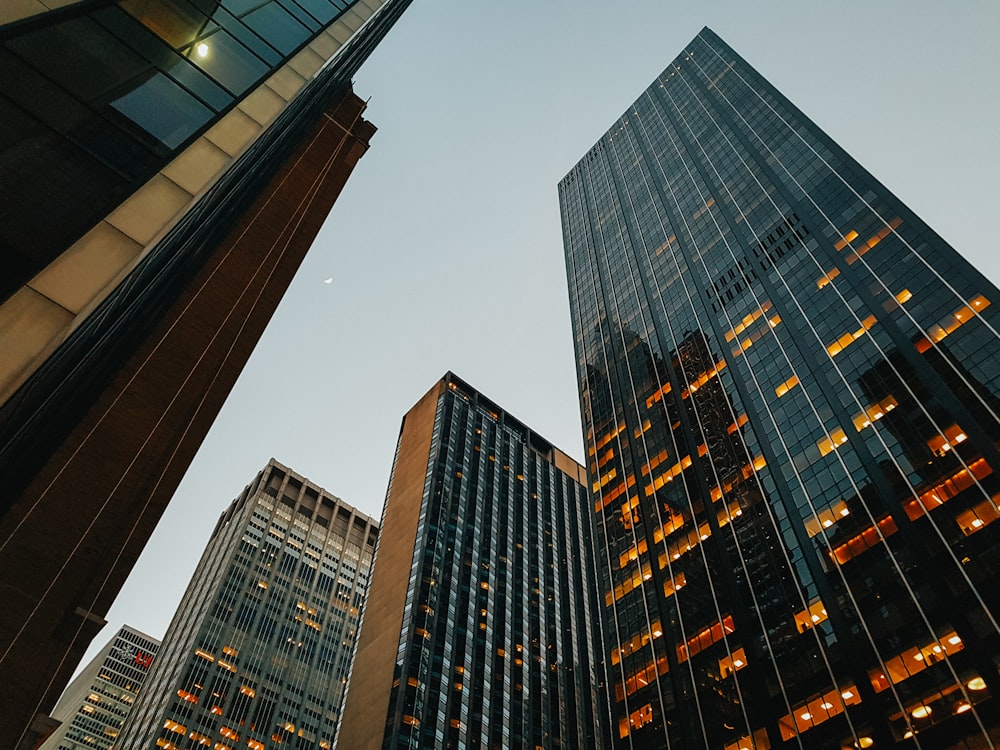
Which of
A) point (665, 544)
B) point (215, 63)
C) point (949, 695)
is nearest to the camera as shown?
point (215, 63)

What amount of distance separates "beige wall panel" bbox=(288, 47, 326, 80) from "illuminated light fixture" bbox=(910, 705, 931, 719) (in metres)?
61.7

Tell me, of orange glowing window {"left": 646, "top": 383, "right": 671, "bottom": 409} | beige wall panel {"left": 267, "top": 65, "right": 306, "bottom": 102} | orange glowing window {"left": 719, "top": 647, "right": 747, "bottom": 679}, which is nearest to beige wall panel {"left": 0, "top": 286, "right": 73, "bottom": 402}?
beige wall panel {"left": 267, "top": 65, "right": 306, "bottom": 102}

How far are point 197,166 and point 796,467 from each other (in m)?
74.5

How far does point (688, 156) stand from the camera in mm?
132875

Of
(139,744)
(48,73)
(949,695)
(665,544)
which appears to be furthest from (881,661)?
(139,744)

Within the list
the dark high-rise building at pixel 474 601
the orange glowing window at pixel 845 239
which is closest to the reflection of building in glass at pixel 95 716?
the dark high-rise building at pixel 474 601

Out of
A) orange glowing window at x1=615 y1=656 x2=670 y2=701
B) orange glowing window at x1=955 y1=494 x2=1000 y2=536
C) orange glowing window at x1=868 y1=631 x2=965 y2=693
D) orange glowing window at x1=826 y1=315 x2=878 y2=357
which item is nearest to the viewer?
orange glowing window at x1=868 y1=631 x2=965 y2=693

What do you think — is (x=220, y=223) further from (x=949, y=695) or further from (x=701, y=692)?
(x=701, y=692)

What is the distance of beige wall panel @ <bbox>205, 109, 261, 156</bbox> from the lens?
11594 millimetres

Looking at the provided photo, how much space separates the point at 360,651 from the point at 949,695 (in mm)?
98505

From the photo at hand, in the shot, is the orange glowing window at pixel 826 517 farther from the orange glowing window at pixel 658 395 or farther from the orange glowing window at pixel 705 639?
the orange glowing window at pixel 658 395

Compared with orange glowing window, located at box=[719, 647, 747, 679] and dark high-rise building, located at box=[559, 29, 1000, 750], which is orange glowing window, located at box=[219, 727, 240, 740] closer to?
dark high-rise building, located at box=[559, 29, 1000, 750]

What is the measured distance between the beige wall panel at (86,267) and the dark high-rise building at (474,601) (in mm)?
105567

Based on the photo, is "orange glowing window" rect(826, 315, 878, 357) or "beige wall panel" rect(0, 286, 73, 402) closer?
"beige wall panel" rect(0, 286, 73, 402)
